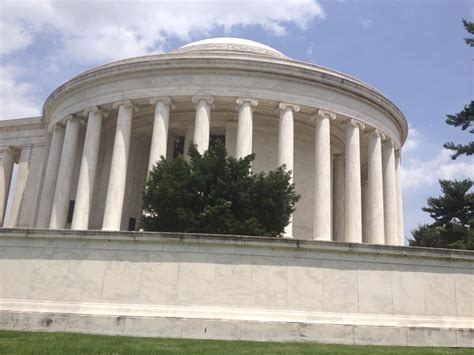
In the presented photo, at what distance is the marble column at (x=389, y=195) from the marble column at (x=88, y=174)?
1091 inches

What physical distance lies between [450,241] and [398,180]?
10432mm

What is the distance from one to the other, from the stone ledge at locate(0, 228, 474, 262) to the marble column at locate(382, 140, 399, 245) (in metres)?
28.8

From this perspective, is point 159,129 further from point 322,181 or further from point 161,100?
point 322,181

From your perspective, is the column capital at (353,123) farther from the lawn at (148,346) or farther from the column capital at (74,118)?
the lawn at (148,346)

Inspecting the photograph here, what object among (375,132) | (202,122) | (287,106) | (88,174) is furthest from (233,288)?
(375,132)

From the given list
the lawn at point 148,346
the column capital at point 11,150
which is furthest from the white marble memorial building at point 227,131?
the lawn at point 148,346

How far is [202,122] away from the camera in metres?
44.1

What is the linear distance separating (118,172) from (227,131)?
1144 centimetres

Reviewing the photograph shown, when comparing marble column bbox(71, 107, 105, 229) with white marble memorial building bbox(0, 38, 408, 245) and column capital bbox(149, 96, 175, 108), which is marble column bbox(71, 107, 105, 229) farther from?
column capital bbox(149, 96, 175, 108)

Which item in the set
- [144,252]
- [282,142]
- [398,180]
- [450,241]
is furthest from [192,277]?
[450,241]

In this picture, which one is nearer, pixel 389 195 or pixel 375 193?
pixel 375 193

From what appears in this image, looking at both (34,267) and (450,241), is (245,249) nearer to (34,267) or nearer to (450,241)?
(34,267)

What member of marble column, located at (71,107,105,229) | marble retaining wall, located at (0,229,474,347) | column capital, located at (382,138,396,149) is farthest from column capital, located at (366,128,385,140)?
marble retaining wall, located at (0,229,474,347)

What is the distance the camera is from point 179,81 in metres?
45.8
